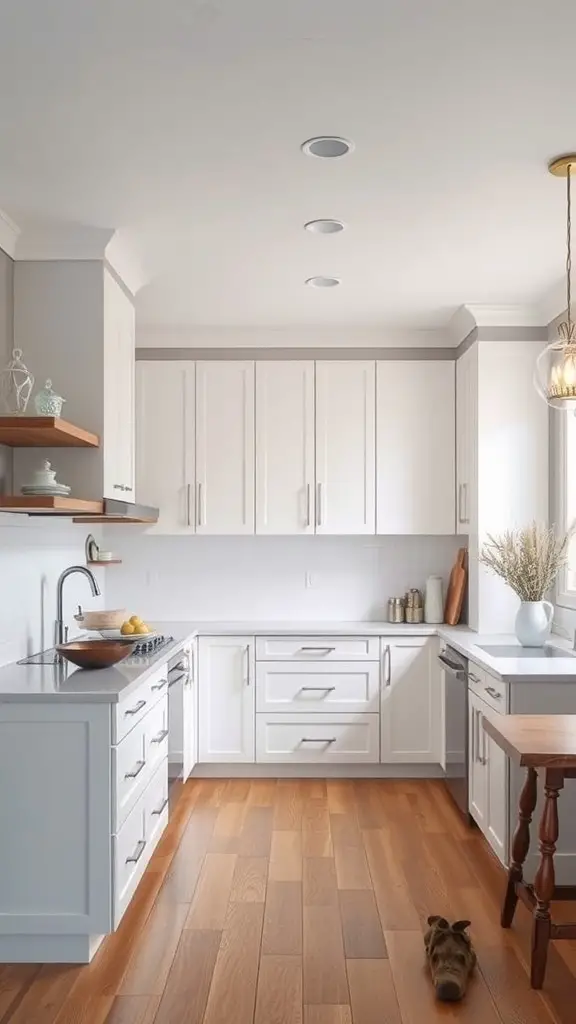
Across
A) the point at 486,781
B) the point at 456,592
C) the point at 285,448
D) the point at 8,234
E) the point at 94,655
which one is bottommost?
the point at 486,781

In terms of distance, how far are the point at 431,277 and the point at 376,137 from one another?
158cm

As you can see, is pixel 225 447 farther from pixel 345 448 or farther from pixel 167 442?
pixel 345 448

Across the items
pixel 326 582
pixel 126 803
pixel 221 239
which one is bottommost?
pixel 126 803

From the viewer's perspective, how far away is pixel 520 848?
309 cm

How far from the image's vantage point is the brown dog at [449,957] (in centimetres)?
258

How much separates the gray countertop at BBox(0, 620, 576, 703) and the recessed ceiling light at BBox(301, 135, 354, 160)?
184 cm

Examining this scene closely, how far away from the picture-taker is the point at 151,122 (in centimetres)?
259

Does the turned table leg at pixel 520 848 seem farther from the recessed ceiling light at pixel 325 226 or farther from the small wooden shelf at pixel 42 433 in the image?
the recessed ceiling light at pixel 325 226

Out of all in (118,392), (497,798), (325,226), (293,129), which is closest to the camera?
(293,129)

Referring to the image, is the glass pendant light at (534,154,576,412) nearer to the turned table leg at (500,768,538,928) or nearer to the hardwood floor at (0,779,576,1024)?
the turned table leg at (500,768,538,928)

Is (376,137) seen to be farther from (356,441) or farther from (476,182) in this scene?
(356,441)

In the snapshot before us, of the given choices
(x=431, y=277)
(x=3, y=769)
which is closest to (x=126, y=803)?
(x=3, y=769)

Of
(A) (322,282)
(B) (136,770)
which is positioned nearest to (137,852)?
(B) (136,770)

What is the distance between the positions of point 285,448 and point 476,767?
214cm
